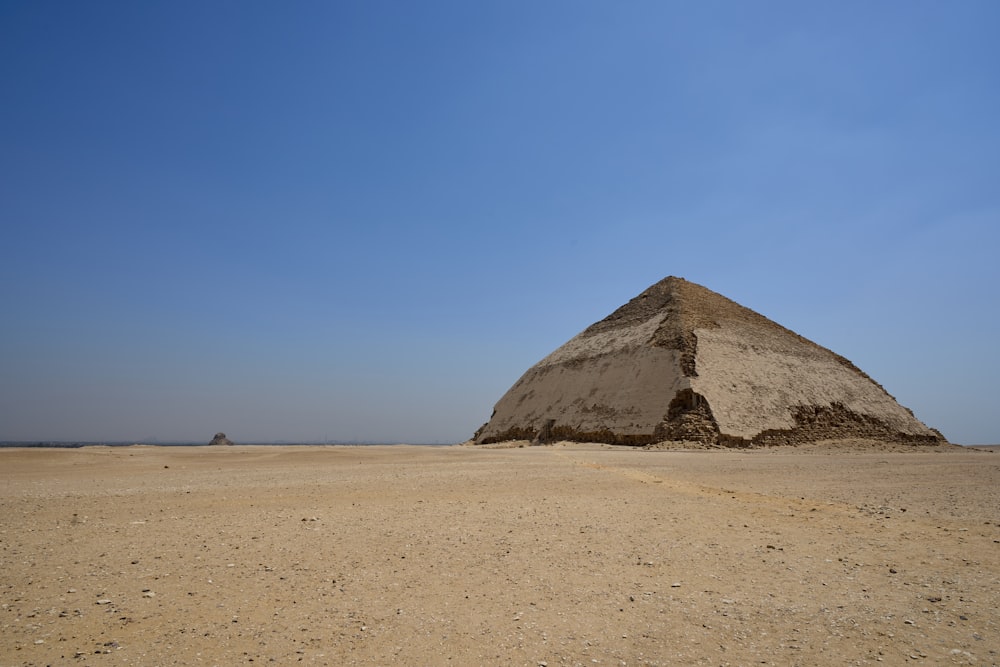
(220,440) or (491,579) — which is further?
(220,440)

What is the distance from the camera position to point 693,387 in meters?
29.0

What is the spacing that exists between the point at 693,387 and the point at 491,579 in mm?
26579

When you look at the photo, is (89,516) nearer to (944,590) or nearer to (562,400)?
(944,590)

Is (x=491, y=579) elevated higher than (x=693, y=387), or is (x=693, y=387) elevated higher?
(x=693, y=387)

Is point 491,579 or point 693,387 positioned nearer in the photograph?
point 491,579

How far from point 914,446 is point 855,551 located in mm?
35127

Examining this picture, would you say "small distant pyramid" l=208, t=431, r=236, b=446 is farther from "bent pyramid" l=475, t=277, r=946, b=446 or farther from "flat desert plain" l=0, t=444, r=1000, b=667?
"flat desert plain" l=0, t=444, r=1000, b=667

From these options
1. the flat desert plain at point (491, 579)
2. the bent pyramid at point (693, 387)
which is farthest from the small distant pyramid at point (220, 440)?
the flat desert plain at point (491, 579)

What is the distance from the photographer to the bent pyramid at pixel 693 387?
28969mm

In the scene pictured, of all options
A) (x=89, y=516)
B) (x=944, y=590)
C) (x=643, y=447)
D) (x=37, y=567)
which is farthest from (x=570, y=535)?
(x=643, y=447)

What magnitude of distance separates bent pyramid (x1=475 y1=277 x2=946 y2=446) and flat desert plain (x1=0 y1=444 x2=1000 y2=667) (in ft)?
67.3

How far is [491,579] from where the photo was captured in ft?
14.9

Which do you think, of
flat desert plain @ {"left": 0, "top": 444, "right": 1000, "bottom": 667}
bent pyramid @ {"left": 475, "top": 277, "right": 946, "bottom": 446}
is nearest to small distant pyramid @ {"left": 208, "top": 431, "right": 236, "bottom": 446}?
bent pyramid @ {"left": 475, "top": 277, "right": 946, "bottom": 446}

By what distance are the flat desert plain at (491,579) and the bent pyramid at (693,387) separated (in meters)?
20.5
